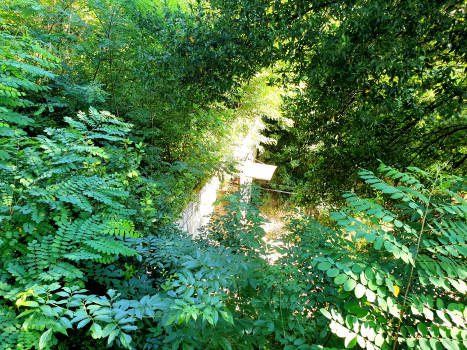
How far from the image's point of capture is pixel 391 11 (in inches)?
84.4

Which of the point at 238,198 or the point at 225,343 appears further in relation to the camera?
the point at 238,198

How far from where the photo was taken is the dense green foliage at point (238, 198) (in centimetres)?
113

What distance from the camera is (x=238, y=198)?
219cm

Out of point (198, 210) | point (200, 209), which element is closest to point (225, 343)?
point (198, 210)

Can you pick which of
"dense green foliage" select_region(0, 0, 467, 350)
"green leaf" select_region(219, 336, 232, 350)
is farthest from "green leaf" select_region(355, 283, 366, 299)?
"green leaf" select_region(219, 336, 232, 350)

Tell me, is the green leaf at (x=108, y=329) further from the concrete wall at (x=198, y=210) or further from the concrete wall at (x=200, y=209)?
the concrete wall at (x=198, y=210)

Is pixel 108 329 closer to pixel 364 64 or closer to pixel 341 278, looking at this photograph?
pixel 341 278

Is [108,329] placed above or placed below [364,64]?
below

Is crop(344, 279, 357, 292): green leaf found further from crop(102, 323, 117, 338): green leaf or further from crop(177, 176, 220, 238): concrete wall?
crop(177, 176, 220, 238): concrete wall

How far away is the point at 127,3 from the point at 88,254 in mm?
4047

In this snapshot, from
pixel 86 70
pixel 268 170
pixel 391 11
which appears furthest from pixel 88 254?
pixel 268 170

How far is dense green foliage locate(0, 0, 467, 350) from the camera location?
113 cm

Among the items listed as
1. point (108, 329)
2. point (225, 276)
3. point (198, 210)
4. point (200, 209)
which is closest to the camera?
point (108, 329)

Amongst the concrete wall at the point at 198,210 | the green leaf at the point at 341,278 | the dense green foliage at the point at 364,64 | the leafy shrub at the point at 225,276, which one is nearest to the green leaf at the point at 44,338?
the leafy shrub at the point at 225,276
